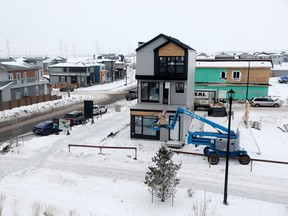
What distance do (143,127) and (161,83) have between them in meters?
4.26

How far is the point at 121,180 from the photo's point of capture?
60.3 ft

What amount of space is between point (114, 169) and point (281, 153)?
42.5ft

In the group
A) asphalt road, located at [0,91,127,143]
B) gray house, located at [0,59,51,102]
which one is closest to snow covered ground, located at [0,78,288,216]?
asphalt road, located at [0,91,127,143]

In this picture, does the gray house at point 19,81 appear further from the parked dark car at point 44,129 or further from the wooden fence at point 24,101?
the parked dark car at point 44,129

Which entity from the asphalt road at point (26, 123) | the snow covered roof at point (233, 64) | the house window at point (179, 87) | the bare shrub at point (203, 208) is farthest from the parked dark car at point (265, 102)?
the bare shrub at point (203, 208)

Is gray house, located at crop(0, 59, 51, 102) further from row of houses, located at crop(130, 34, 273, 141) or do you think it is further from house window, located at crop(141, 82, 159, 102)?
row of houses, located at crop(130, 34, 273, 141)

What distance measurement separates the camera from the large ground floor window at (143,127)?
26359 mm

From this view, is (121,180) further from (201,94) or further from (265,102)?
(265,102)

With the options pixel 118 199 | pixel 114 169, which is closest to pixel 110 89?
pixel 114 169

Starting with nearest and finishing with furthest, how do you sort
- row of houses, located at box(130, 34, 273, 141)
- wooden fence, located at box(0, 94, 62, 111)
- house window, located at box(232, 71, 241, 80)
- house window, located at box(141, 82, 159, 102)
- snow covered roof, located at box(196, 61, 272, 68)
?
row of houses, located at box(130, 34, 273, 141)
house window, located at box(141, 82, 159, 102)
wooden fence, located at box(0, 94, 62, 111)
snow covered roof, located at box(196, 61, 272, 68)
house window, located at box(232, 71, 241, 80)

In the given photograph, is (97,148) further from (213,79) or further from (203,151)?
(213,79)

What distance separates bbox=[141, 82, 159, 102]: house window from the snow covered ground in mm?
4044

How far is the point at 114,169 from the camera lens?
2009 centimetres

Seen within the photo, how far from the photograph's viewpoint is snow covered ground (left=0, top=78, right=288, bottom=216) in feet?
48.5
